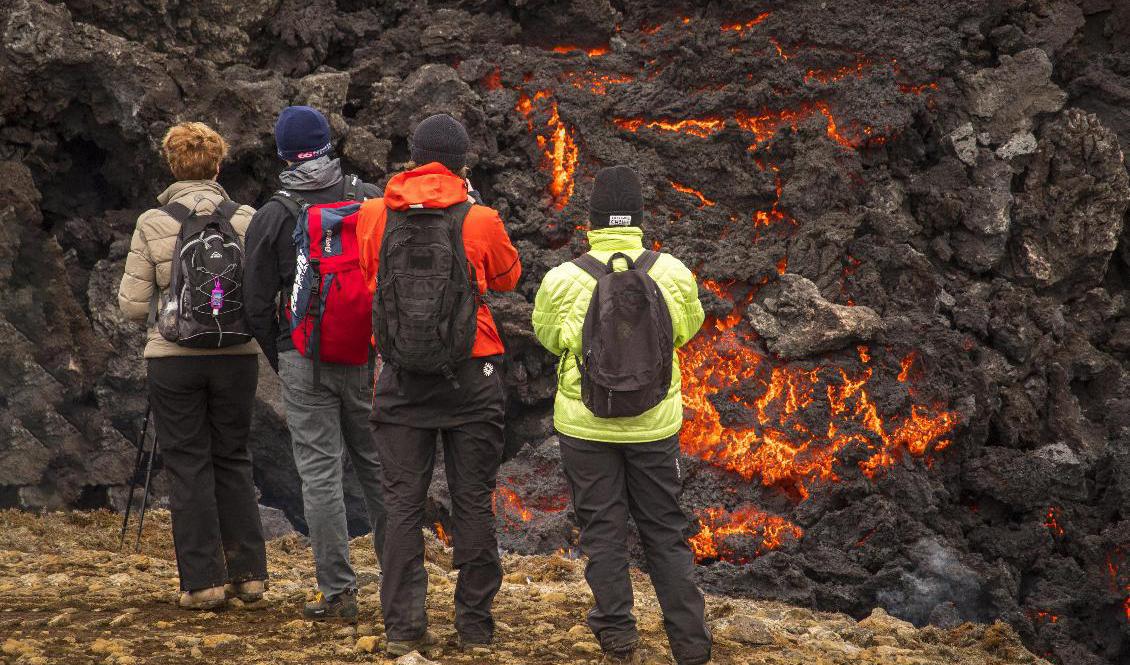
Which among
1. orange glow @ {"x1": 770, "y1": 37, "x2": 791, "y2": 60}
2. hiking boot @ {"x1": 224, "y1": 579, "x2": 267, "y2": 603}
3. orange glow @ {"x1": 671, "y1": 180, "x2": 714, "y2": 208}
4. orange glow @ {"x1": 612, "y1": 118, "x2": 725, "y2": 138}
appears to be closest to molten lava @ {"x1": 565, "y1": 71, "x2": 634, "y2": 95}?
orange glow @ {"x1": 612, "y1": 118, "x2": 725, "y2": 138}

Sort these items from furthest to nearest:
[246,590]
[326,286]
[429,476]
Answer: [246,590], [326,286], [429,476]

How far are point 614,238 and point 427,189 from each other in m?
0.86

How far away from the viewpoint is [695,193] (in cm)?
1042

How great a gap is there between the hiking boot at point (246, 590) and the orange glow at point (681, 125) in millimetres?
6709

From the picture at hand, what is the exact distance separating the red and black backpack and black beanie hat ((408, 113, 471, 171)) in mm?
474

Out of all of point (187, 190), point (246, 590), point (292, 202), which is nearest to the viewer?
point (292, 202)

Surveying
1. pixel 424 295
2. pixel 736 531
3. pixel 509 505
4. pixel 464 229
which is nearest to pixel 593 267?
pixel 464 229

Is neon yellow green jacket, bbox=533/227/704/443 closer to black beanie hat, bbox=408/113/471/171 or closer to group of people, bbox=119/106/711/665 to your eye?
group of people, bbox=119/106/711/665

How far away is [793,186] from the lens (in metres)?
10.0

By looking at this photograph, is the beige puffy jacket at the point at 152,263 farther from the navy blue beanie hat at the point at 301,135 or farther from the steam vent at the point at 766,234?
the steam vent at the point at 766,234

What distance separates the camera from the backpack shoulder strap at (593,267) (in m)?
4.57

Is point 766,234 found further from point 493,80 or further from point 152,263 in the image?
point 152,263

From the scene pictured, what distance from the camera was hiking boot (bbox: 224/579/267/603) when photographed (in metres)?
5.21

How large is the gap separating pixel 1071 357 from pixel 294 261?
805cm
